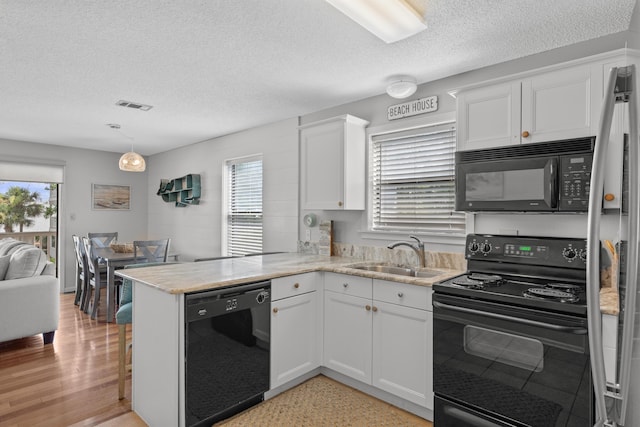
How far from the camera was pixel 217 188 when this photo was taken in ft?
16.9

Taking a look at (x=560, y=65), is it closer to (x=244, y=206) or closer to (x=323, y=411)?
(x=323, y=411)

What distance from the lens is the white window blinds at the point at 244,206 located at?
15.1 ft

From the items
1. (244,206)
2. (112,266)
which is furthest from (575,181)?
(112,266)

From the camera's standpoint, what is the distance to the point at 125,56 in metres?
2.55

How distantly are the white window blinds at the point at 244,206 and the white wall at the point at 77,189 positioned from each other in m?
2.58

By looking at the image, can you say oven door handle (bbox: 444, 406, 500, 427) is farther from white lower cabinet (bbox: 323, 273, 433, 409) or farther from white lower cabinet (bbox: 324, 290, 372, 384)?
white lower cabinet (bbox: 324, 290, 372, 384)

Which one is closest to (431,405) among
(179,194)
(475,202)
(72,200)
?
(475,202)

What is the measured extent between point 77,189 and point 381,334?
5626 mm

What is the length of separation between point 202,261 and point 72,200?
13.5 ft

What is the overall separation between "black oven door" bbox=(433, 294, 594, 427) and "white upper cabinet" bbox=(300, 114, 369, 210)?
4.47 feet

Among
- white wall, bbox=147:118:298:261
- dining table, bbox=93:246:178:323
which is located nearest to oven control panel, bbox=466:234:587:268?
white wall, bbox=147:118:298:261

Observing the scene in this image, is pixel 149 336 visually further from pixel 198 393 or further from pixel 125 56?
pixel 125 56

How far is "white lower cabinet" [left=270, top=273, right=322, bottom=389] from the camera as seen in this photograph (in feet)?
8.34

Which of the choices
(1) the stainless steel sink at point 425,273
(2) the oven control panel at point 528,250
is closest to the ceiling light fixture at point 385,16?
(2) the oven control panel at point 528,250
